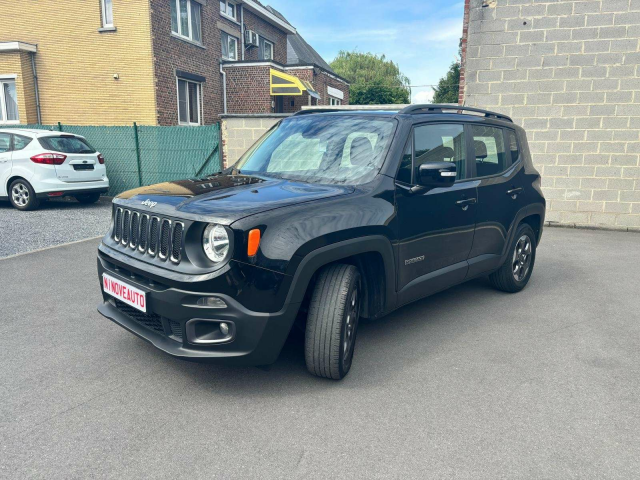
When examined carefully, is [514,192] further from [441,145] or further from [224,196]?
[224,196]

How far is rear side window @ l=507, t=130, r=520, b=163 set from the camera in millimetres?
4977

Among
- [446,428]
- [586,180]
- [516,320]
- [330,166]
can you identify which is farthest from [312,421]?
[586,180]

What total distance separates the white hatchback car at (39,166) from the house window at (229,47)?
474 inches

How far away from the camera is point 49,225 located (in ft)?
29.1

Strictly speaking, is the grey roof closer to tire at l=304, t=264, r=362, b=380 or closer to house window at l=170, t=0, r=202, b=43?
house window at l=170, t=0, r=202, b=43

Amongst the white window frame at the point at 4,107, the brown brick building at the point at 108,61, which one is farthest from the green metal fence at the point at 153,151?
the white window frame at the point at 4,107

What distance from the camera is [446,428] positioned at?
2.73 metres

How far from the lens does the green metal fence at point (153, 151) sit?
1141 cm

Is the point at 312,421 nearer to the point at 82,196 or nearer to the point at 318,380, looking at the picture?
the point at 318,380

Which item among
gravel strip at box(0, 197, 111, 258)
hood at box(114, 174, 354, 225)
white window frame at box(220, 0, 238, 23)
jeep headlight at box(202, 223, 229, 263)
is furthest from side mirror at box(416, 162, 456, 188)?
white window frame at box(220, 0, 238, 23)

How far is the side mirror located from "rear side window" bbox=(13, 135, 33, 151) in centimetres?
942

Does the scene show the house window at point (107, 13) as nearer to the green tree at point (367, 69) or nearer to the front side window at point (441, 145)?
the front side window at point (441, 145)

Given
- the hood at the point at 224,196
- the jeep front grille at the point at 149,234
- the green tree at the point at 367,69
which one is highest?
the green tree at the point at 367,69

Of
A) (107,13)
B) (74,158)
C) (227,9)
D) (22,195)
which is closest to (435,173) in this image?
(74,158)
